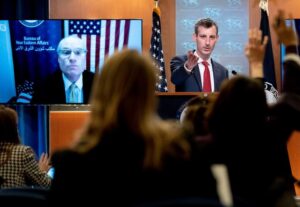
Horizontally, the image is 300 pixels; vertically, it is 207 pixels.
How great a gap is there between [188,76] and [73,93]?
1.49 m

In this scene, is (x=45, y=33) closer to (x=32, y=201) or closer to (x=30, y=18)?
(x=30, y=18)

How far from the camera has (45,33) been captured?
741 cm

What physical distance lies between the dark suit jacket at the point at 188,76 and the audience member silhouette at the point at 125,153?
4.69 meters

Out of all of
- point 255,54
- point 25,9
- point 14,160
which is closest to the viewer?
point 255,54

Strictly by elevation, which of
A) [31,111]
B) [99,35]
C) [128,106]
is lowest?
[31,111]

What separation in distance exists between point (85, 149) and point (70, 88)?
5.38m

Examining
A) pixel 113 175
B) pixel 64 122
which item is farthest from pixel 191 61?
pixel 113 175

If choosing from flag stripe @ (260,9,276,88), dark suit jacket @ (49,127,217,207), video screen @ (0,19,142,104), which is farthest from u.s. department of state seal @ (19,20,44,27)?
dark suit jacket @ (49,127,217,207)

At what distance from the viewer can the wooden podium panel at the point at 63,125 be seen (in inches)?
284

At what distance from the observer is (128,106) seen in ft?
7.03

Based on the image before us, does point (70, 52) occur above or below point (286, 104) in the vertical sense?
above

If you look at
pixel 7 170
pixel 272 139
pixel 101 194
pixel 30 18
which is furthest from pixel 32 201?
pixel 30 18

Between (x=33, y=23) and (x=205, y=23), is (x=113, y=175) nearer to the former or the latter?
(x=205, y=23)

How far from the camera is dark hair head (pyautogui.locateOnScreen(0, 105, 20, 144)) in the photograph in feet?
13.0
